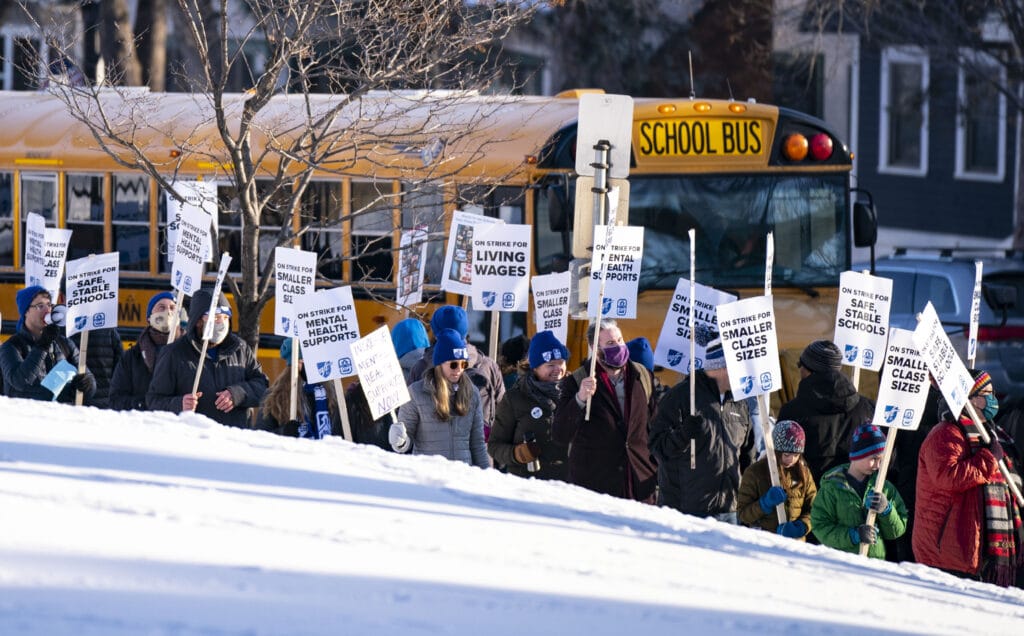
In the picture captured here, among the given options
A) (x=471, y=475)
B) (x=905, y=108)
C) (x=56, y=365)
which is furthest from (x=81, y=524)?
(x=905, y=108)

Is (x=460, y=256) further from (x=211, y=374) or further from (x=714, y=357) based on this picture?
(x=714, y=357)

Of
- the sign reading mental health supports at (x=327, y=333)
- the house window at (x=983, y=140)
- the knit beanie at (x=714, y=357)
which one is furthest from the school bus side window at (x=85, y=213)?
the house window at (x=983, y=140)

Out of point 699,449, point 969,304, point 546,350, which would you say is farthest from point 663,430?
point 969,304

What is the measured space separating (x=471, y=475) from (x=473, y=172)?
5.89 m

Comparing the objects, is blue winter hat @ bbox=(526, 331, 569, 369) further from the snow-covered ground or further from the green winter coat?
the snow-covered ground

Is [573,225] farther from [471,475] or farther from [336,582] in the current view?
[336,582]

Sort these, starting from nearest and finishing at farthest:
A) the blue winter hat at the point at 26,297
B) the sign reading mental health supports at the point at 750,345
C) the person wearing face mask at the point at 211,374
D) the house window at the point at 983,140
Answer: the sign reading mental health supports at the point at 750,345 < the person wearing face mask at the point at 211,374 < the blue winter hat at the point at 26,297 < the house window at the point at 983,140

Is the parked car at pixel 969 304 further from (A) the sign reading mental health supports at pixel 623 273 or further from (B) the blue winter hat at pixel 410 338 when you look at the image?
(B) the blue winter hat at pixel 410 338

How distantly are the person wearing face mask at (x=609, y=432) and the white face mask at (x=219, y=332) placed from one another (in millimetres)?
1920

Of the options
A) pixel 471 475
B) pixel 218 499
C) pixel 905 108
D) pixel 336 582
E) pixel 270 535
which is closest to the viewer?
pixel 336 582

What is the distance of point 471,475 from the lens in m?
5.95

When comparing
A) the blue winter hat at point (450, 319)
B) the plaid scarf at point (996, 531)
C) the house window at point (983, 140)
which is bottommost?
the plaid scarf at point (996, 531)

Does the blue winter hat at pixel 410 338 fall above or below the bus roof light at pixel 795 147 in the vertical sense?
below

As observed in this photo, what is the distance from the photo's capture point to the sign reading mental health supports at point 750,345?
7.76 metres
